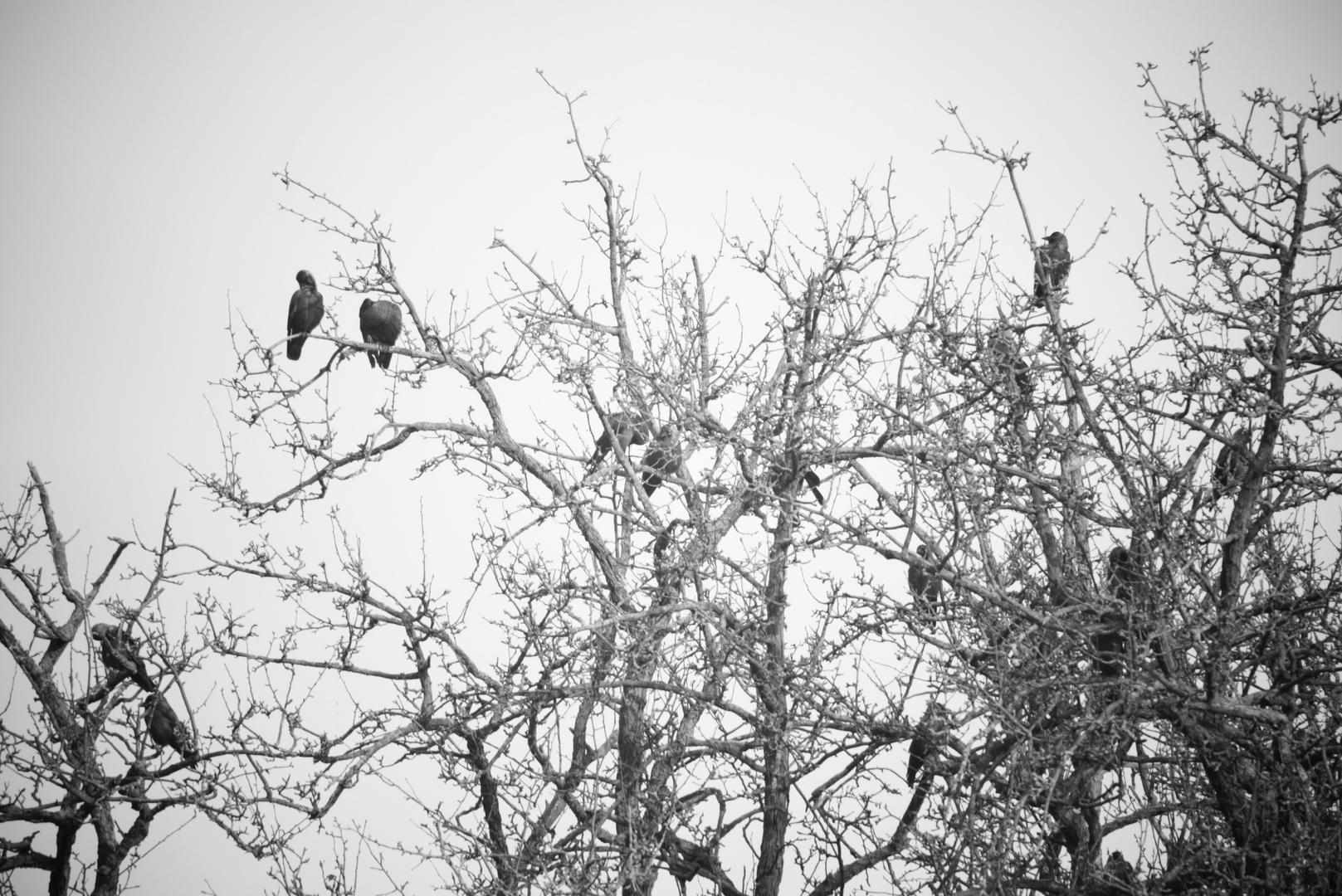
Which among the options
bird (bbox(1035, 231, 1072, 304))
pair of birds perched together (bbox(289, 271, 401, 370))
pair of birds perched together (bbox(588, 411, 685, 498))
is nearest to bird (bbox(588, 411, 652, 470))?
pair of birds perched together (bbox(588, 411, 685, 498))

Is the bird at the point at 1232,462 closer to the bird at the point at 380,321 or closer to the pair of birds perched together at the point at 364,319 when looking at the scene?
the pair of birds perched together at the point at 364,319

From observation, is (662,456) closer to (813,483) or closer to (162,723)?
(813,483)

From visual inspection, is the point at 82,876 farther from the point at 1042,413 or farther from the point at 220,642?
the point at 1042,413

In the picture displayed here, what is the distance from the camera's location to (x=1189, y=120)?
165 inches

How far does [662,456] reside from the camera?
6.58 meters

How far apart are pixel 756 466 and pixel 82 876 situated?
4.68 m

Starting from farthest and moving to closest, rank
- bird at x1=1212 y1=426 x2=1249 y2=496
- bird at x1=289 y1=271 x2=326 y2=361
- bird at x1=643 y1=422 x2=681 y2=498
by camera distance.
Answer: bird at x1=289 y1=271 x2=326 y2=361 < bird at x1=643 y1=422 x2=681 y2=498 < bird at x1=1212 y1=426 x2=1249 y2=496

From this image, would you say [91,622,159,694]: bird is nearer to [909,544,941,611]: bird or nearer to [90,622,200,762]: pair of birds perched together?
[90,622,200,762]: pair of birds perched together

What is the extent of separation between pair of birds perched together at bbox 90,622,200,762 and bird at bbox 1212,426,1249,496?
4990mm

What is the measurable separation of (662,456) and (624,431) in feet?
1.61

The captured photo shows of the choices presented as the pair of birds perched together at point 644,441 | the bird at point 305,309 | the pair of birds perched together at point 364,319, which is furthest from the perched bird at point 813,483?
the bird at point 305,309

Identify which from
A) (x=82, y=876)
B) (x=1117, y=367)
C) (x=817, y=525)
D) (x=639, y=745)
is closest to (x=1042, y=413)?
(x=1117, y=367)

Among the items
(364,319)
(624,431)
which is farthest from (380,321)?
(624,431)

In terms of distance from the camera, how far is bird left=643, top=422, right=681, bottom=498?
5480mm
